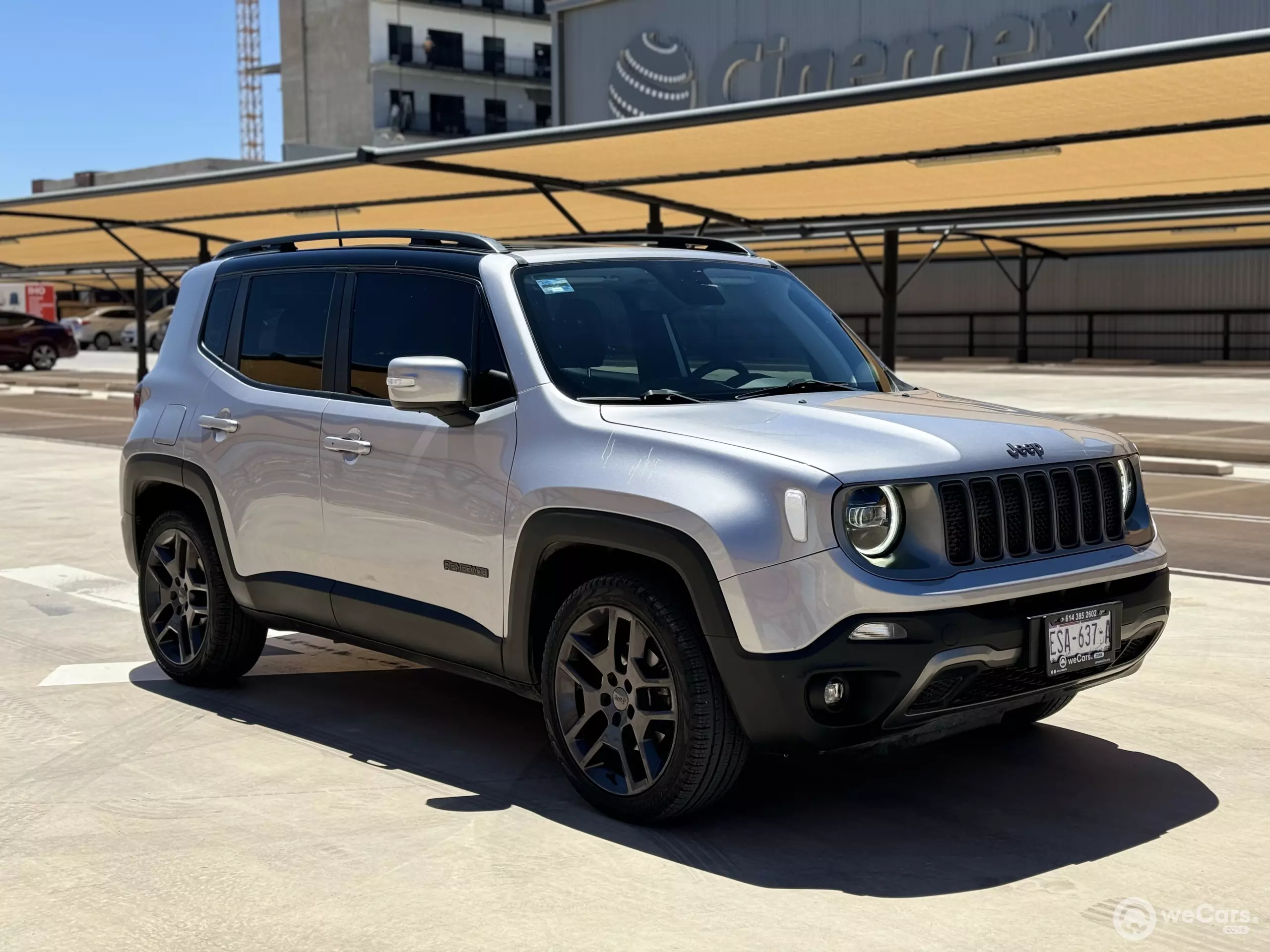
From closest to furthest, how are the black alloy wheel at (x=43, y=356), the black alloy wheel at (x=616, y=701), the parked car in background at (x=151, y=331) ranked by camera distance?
1. the black alloy wheel at (x=616, y=701)
2. the black alloy wheel at (x=43, y=356)
3. the parked car in background at (x=151, y=331)

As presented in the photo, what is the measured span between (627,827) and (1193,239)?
36.4 metres

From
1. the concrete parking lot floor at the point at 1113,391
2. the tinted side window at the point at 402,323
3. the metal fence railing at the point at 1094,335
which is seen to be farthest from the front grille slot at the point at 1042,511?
the metal fence railing at the point at 1094,335

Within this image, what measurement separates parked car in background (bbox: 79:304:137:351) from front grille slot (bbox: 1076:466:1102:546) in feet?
204

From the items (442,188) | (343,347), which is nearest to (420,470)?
(343,347)

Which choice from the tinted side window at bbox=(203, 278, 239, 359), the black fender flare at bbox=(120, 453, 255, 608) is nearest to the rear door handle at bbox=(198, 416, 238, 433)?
the black fender flare at bbox=(120, 453, 255, 608)

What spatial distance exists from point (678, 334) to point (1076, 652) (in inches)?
72.6

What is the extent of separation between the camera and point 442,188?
769 inches

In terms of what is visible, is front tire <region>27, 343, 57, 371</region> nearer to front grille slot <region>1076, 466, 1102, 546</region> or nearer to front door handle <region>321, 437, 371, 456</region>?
front door handle <region>321, 437, 371, 456</region>

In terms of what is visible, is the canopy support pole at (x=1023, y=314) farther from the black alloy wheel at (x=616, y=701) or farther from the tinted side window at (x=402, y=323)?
the black alloy wheel at (x=616, y=701)

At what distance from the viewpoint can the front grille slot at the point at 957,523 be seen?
464 centimetres

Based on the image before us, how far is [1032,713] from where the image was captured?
593cm

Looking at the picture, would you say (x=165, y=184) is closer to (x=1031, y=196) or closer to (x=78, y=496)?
(x=78, y=496)

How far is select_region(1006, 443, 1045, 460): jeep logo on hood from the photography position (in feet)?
16.0

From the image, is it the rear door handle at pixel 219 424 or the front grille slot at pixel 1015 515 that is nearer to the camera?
the front grille slot at pixel 1015 515
